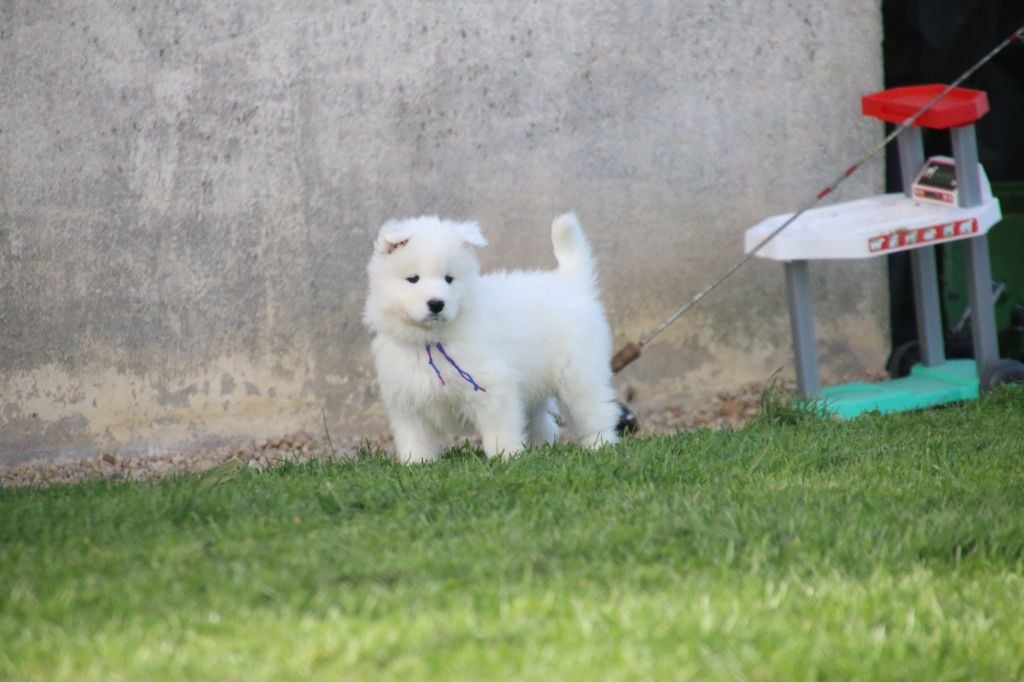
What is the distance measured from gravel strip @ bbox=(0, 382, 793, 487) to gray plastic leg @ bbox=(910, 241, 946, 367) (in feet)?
2.17

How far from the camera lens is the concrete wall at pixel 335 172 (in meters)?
5.66

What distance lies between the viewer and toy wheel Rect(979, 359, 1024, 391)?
19.0 ft

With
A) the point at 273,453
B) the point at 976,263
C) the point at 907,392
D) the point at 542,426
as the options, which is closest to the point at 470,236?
the point at 542,426

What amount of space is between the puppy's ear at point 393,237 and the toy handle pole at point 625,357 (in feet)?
3.78

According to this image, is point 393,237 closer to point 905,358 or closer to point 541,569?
point 541,569

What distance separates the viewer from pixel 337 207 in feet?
19.4

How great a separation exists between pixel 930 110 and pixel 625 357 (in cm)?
166

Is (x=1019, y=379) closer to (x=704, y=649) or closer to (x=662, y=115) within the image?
(x=662, y=115)

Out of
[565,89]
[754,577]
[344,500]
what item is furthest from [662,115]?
[754,577]

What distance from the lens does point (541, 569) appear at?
10.5ft

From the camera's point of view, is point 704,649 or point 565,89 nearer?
point 704,649

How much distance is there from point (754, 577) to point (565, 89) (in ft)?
11.2

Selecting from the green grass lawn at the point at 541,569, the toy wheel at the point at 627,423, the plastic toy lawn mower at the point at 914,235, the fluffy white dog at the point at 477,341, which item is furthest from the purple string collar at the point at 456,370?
the plastic toy lawn mower at the point at 914,235

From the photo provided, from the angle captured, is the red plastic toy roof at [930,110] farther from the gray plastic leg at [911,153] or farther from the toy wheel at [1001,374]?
the toy wheel at [1001,374]
